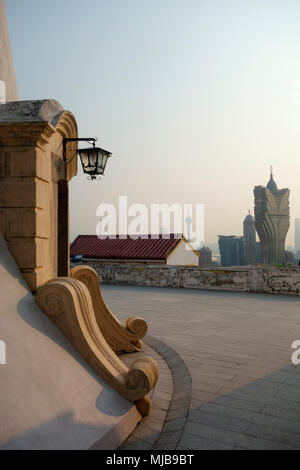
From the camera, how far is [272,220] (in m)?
185

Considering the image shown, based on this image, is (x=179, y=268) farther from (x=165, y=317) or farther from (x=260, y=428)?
(x=260, y=428)

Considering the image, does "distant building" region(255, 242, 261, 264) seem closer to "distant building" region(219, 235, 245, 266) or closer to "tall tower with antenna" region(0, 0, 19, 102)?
"distant building" region(219, 235, 245, 266)

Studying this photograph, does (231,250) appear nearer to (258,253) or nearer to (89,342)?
(258,253)

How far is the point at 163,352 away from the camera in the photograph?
5.91m

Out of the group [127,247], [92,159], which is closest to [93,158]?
[92,159]

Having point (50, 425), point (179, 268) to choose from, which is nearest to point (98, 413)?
point (50, 425)

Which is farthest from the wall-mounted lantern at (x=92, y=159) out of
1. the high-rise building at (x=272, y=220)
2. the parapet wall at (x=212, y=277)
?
the high-rise building at (x=272, y=220)

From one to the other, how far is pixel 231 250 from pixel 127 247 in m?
176

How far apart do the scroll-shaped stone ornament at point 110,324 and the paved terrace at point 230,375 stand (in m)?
0.83

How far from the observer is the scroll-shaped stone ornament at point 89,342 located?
351cm

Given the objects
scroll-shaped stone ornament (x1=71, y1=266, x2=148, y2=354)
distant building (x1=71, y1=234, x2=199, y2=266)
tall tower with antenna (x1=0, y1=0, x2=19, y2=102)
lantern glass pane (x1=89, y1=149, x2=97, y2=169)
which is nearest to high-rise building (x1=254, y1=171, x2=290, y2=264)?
distant building (x1=71, y1=234, x2=199, y2=266)

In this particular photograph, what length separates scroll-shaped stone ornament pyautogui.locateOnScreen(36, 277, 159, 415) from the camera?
3.51m

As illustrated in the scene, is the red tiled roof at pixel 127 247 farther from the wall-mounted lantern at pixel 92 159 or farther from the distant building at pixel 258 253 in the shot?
the distant building at pixel 258 253

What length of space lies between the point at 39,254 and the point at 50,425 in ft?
6.24
